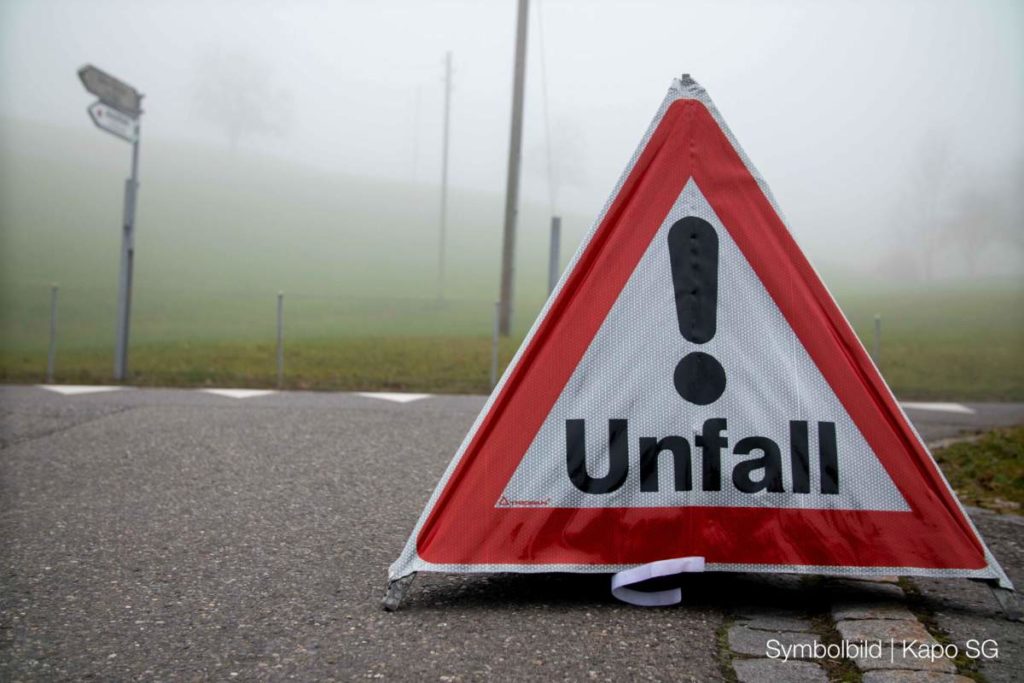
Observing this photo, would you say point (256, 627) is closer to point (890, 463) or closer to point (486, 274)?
point (890, 463)

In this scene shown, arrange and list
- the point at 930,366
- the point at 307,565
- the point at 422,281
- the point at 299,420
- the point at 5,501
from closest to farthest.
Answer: the point at 307,565, the point at 5,501, the point at 299,420, the point at 930,366, the point at 422,281

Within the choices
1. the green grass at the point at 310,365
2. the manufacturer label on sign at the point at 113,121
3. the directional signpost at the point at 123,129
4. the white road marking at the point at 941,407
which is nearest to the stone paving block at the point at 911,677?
the white road marking at the point at 941,407

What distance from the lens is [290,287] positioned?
4172cm

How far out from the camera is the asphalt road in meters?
2.95

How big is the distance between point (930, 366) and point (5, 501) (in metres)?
14.8

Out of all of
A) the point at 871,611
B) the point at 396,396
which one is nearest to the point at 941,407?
the point at 396,396

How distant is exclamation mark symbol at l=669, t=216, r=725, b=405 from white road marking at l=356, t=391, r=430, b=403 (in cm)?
656

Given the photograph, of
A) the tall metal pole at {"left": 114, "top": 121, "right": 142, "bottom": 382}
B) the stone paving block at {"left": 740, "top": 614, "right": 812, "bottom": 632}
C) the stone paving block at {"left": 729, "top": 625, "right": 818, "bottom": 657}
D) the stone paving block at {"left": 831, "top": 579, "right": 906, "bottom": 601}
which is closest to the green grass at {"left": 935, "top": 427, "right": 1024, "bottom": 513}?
the stone paving block at {"left": 831, "top": 579, "right": 906, "bottom": 601}

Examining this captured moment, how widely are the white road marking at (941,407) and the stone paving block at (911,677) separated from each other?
27.2 ft

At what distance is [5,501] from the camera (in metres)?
5.09

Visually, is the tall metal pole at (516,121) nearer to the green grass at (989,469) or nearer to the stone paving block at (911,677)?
the green grass at (989,469)

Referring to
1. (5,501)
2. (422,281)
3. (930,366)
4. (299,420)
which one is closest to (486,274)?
(422,281)

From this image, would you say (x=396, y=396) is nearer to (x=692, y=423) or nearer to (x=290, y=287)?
(x=692, y=423)

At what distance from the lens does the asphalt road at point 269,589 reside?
2.95 meters
